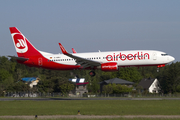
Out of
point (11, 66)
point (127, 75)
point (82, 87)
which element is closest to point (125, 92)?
point (82, 87)

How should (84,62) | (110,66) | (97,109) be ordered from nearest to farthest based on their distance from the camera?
1. (97,109)
2. (110,66)
3. (84,62)

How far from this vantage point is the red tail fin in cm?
5594

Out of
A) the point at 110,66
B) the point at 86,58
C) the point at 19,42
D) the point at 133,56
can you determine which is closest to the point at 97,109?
the point at 110,66

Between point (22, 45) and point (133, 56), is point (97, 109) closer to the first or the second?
point (133, 56)

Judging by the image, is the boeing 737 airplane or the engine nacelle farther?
the engine nacelle

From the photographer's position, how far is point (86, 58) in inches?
2066

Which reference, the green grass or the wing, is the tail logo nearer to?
the wing

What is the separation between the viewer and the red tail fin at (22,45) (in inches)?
2202

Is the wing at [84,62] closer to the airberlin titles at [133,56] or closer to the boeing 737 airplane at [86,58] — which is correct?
the boeing 737 airplane at [86,58]

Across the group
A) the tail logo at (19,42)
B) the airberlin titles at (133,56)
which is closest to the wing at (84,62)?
the airberlin titles at (133,56)

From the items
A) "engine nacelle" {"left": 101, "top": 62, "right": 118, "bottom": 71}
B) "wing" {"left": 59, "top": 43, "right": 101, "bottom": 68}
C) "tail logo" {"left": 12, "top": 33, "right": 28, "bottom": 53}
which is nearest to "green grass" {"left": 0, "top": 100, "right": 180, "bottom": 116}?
"engine nacelle" {"left": 101, "top": 62, "right": 118, "bottom": 71}

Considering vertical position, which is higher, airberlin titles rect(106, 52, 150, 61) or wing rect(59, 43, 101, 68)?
airberlin titles rect(106, 52, 150, 61)

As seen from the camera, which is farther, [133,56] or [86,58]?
[86,58]

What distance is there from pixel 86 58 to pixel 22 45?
1331 cm
